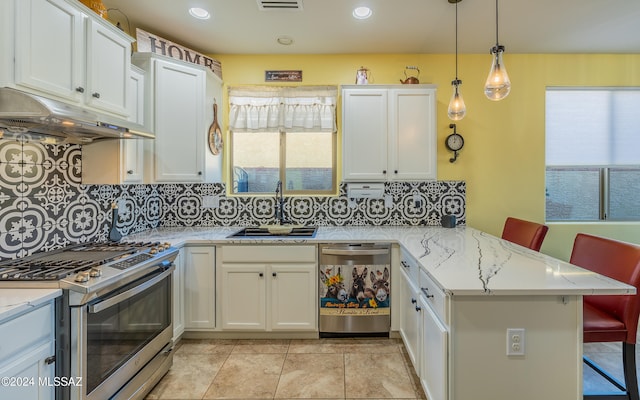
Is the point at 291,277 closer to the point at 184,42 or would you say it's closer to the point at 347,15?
the point at 347,15

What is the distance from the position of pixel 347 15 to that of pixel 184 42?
63.2 inches

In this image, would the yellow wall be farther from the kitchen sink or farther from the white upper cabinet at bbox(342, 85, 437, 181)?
the kitchen sink

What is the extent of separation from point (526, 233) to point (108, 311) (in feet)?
9.81

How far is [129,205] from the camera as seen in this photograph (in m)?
2.76

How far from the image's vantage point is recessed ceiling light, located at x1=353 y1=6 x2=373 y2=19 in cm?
238

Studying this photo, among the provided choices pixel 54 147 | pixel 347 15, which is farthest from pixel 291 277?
pixel 347 15

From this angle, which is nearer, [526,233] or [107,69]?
[107,69]

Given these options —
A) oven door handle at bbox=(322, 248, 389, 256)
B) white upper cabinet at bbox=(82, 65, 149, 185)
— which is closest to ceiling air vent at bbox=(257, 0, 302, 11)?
white upper cabinet at bbox=(82, 65, 149, 185)

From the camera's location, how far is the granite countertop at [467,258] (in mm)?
1391

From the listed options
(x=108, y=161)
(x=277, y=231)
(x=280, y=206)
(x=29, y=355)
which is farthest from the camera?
(x=280, y=206)

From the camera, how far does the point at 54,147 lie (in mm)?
2025

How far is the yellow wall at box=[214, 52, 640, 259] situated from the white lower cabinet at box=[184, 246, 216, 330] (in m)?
1.82

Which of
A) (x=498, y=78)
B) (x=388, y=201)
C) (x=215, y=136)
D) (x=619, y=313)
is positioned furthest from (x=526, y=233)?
(x=215, y=136)

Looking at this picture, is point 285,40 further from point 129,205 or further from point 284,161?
point 129,205
